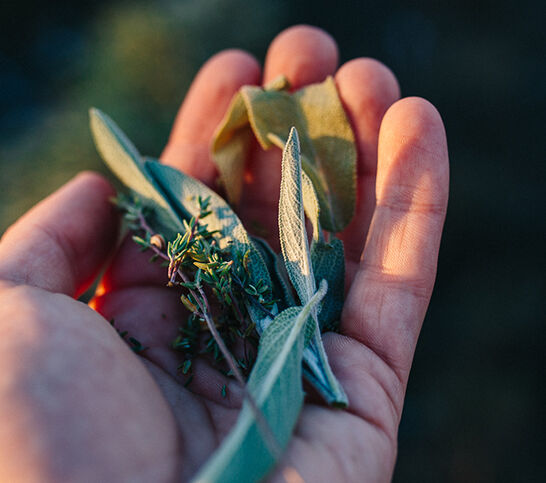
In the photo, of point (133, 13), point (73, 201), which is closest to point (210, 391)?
Answer: point (73, 201)

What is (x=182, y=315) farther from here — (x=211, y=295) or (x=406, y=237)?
(x=406, y=237)

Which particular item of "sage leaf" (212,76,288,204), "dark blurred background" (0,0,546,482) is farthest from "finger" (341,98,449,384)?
"dark blurred background" (0,0,546,482)

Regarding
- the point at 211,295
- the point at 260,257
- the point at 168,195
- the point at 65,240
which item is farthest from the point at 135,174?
the point at 260,257

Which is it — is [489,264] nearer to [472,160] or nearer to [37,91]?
[472,160]

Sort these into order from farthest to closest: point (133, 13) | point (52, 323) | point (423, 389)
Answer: point (133, 13) < point (423, 389) < point (52, 323)

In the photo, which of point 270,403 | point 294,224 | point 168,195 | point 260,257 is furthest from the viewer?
point 168,195

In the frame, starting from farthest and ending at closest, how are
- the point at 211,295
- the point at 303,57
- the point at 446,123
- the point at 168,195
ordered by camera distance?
the point at 446,123 < the point at 303,57 < the point at 168,195 < the point at 211,295

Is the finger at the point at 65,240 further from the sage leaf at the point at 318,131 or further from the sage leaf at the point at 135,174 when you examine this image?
the sage leaf at the point at 318,131
